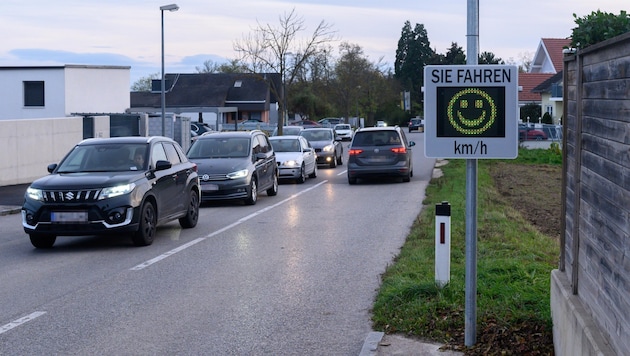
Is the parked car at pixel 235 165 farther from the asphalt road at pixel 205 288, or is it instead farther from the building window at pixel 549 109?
the building window at pixel 549 109

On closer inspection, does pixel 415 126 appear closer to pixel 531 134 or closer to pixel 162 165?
pixel 531 134

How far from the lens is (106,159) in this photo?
13805 millimetres

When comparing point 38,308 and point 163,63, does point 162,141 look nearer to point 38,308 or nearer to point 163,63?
point 38,308

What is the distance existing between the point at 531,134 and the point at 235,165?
36.9 m

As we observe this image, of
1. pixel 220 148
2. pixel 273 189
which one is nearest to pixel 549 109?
pixel 273 189

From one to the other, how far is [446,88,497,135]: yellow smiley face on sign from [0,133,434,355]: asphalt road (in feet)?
6.74

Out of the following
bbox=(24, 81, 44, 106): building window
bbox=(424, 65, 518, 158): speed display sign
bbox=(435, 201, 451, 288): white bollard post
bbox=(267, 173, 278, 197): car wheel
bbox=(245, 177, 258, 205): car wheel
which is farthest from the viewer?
bbox=(24, 81, 44, 106): building window

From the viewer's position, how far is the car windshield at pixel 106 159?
13609mm

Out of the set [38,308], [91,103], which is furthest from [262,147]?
[91,103]

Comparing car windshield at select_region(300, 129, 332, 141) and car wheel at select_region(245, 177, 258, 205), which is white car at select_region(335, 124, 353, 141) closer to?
car windshield at select_region(300, 129, 332, 141)

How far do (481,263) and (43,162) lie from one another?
2069 cm

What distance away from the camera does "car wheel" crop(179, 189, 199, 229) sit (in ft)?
50.8

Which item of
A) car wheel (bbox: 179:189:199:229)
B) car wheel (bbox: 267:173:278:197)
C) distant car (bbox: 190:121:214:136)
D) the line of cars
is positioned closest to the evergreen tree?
distant car (bbox: 190:121:214:136)

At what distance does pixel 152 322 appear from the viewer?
8227mm
